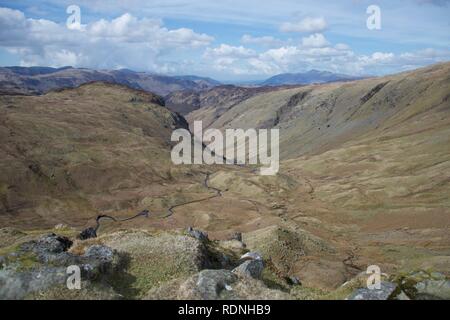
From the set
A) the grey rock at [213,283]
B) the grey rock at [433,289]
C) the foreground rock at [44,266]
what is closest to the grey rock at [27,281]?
the foreground rock at [44,266]

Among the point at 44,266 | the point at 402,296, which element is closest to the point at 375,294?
the point at 402,296

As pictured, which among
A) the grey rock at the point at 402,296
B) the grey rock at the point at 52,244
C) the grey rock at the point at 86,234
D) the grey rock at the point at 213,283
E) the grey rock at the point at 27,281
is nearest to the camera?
the grey rock at the point at 402,296

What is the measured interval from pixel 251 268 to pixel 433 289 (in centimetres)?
1495

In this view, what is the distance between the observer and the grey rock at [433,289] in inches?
1057

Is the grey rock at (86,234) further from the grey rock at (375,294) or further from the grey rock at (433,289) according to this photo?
the grey rock at (433,289)

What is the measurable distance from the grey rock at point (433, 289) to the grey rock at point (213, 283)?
11.5 meters

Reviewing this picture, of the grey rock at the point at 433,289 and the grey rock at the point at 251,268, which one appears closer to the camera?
the grey rock at the point at 433,289

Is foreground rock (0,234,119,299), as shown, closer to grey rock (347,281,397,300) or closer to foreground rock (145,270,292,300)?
foreground rock (145,270,292,300)

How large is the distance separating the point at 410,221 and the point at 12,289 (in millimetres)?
156302
